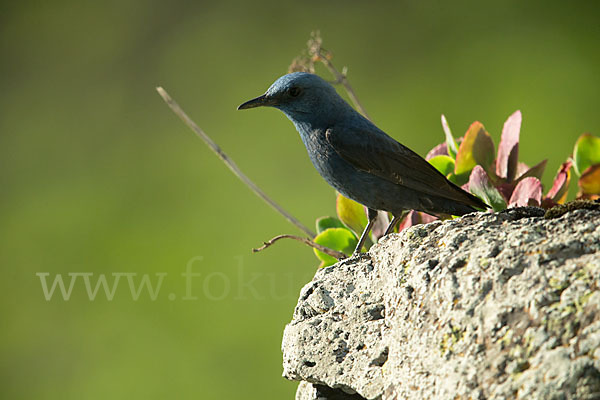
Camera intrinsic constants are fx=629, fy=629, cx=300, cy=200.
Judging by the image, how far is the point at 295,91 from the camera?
63.7 inches

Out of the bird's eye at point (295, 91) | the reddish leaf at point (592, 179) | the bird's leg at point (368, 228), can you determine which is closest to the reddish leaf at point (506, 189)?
the reddish leaf at point (592, 179)

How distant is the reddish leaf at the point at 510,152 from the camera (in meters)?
1.46

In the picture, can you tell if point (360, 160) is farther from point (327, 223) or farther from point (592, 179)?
point (592, 179)

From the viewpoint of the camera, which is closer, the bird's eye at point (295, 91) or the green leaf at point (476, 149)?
the green leaf at point (476, 149)

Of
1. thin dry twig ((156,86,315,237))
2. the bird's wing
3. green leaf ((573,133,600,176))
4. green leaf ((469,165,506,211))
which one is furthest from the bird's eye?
green leaf ((573,133,600,176))

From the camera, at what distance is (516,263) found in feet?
2.85

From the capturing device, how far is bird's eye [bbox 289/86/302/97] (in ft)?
5.29

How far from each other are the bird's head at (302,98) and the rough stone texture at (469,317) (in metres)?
0.59

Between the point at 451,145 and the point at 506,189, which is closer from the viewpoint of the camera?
the point at 506,189

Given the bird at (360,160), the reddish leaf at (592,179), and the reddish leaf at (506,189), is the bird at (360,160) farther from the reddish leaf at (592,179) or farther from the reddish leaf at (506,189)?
the reddish leaf at (592,179)

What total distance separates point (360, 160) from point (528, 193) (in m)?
0.42

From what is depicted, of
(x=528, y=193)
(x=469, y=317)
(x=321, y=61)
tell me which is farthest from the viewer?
(x=321, y=61)

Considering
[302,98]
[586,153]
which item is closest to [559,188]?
[586,153]

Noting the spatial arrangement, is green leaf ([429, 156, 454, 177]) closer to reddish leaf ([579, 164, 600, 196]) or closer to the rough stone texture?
reddish leaf ([579, 164, 600, 196])
